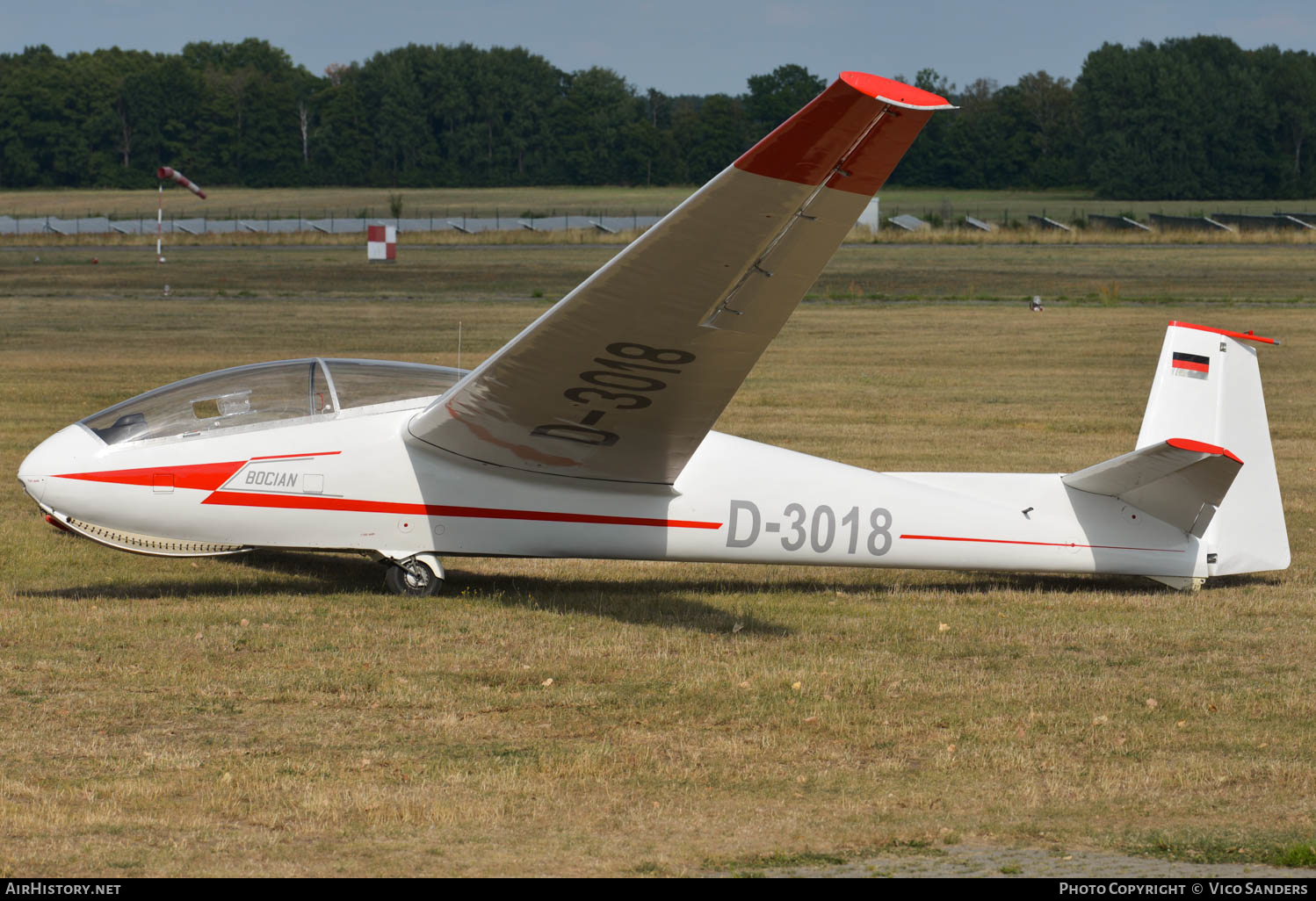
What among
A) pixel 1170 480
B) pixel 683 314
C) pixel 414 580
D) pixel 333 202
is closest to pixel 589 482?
pixel 414 580

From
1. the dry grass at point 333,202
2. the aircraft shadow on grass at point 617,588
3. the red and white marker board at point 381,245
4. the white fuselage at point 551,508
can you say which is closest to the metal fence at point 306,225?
the dry grass at point 333,202

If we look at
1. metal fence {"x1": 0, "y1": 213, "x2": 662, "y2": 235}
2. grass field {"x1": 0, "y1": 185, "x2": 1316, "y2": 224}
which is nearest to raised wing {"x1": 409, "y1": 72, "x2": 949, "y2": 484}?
metal fence {"x1": 0, "y1": 213, "x2": 662, "y2": 235}

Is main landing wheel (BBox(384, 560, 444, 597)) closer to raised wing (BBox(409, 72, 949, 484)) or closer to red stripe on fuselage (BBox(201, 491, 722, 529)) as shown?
red stripe on fuselage (BBox(201, 491, 722, 529))

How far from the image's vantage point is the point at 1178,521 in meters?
10.3

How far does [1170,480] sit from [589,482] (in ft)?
13.5

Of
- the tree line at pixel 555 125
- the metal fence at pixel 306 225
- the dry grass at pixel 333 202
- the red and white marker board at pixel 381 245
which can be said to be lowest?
the red and white marker board at pixel 381 245

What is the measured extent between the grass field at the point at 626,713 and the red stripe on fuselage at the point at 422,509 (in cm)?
63

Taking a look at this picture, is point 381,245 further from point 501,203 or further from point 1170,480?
point 501,203

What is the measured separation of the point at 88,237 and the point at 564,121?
78116 millimetres

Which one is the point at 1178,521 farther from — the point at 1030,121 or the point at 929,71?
the point at 929,71

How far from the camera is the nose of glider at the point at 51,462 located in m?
9.62

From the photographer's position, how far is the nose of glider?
31.6ft

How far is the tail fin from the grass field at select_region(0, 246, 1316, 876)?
0.33 metres

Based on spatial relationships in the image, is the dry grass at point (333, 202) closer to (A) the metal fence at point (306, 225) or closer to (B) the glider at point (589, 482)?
(A) the metal fence at point (306, 225)
